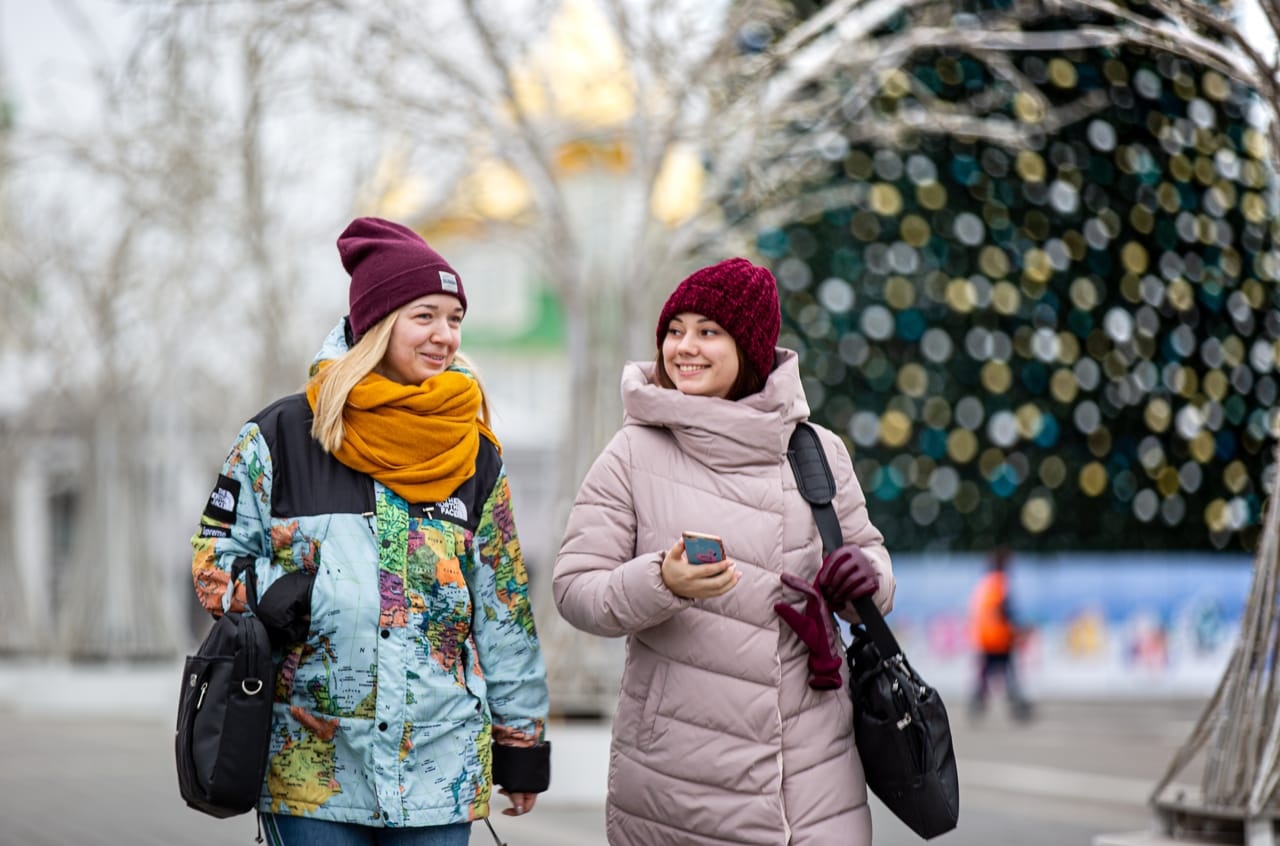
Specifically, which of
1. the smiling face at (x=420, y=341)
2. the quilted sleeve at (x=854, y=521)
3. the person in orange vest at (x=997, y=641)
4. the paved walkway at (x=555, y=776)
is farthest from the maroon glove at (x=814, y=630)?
the person in orange vest at (x=997, y=641)

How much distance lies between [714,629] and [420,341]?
30.9 inches

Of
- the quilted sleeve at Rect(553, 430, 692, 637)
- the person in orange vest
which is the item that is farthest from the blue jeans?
the person in orange vest

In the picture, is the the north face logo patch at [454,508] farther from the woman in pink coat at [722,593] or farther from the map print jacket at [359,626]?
the woman in pink coat at [722,593]

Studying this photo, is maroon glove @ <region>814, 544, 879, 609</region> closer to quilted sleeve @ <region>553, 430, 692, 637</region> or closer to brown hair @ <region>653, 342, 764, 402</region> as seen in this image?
Result: quilted sleeve @ <region>553, 430, 692, 637</region>

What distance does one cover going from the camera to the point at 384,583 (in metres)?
3.12

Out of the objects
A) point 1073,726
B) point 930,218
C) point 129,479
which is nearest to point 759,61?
point 1073,726

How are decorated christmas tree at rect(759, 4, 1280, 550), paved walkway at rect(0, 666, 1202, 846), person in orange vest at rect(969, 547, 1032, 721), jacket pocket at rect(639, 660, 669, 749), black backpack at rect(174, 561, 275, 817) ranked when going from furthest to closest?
decorated christmas tree at rect(759, 4, 1280, 550) → person in orange vest at rect(969, 547, 1032, 721) → paved walkway at rect(0, 666, 1202, 846) → jacket pocket at rect(639, 660, 669, 749) → black backpack at rect(174, 561, 275, 817)

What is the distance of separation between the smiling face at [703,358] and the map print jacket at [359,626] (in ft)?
1.62

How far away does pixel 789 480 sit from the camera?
3320mm

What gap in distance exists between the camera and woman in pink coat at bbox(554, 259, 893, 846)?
313 cm

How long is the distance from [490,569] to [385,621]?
277mm

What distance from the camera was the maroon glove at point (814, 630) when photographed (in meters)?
3.17

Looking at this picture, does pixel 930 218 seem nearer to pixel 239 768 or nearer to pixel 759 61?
pixel 759 61

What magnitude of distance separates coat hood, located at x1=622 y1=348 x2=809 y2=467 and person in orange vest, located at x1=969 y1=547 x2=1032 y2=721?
12.4m
